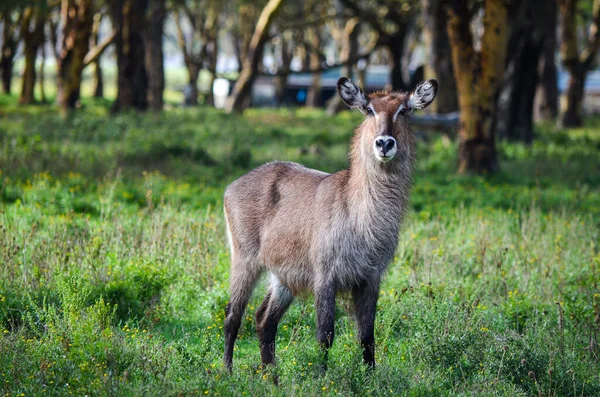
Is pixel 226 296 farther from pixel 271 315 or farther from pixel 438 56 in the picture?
pixel 438 56

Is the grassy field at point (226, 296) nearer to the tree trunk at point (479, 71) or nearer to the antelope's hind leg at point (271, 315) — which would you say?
the antelope's hind leg at point (271, 315)

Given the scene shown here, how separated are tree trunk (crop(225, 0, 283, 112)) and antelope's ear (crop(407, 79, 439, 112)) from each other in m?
17.8

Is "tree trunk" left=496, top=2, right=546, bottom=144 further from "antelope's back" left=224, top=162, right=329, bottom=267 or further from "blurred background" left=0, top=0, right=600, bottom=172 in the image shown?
"antelope's back" left=224, top=162, right=329, bottom=267

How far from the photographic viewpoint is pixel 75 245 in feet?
25.3

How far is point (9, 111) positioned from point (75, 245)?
17597mm

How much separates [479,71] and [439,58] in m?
5.45

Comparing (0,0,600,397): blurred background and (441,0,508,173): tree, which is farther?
(441,0,508,173): tree

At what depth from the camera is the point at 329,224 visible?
5762 mm

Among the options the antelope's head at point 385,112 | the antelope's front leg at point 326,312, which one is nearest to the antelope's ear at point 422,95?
the antelope's head at point 385,112

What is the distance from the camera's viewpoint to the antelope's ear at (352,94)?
5.90 meters

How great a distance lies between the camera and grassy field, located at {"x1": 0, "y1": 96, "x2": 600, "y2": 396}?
539 cm

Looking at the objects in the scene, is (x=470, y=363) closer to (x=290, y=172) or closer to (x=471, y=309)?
(x=471, y=309)

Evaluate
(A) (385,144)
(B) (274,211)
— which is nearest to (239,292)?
(B) (274,211)

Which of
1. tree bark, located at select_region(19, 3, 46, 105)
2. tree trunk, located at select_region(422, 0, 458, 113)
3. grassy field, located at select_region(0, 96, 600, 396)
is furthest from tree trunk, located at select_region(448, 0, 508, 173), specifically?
tree bark, located at select_region(19, 3, 46, 105)
